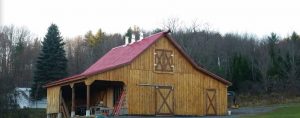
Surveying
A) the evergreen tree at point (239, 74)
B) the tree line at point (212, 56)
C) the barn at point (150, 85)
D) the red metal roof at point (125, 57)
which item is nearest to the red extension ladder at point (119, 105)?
the barn at point (150, 85)

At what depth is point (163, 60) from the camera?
38.8 meters

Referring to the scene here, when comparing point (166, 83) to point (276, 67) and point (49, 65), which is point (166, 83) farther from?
point (49, 65)

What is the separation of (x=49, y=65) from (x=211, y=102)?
30.7 meters

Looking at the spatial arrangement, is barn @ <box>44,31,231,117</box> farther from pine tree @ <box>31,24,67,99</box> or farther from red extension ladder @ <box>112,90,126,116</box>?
pine tree @ <box>31,24,67,99</box>

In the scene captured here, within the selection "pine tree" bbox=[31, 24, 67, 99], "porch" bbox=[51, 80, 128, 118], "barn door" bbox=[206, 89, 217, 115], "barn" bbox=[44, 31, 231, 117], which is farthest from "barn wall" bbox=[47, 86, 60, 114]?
"pine tree" bbox=[31, 24, 67, 99]

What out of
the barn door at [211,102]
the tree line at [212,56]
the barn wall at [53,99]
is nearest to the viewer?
the barn door at [211,102]

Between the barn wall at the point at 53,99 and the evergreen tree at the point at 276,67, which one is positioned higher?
the evergreen tree at the point at 276,67

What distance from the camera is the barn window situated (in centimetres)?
3850

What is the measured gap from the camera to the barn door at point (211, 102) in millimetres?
40250

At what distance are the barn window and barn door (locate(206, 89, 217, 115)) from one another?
11.8 feet

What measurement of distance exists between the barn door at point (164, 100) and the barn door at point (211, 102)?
125 inches

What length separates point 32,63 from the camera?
269 feet

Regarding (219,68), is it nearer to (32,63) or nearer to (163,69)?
(32,63)

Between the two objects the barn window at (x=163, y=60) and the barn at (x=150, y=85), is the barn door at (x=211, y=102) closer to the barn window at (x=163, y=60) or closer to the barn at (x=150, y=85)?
the barn at (x=150, y=85)
